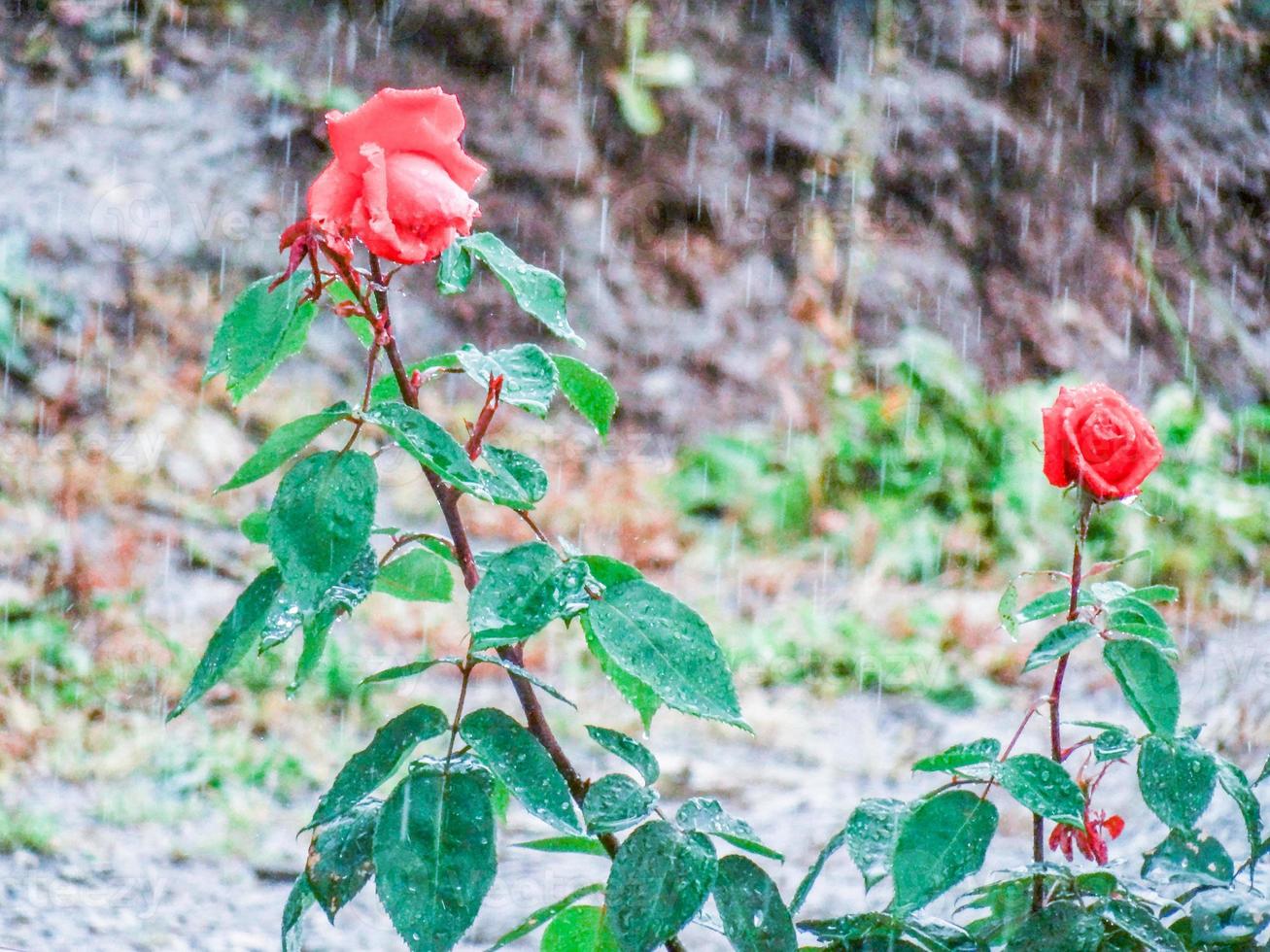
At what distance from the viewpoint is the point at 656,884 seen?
0.56m

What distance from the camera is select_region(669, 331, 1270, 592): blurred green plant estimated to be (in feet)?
8.46

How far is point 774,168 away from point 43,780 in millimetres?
2253

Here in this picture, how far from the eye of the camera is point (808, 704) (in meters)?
2.10

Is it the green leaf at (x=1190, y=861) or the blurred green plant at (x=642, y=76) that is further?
the blurred green plant at (x=642, y=76)

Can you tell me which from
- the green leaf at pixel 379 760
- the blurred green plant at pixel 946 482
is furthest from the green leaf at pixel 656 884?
the blurred green plant at pixel 946 482

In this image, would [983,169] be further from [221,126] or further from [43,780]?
[43,780]

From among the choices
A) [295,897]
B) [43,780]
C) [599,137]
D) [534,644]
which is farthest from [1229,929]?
[599,137]

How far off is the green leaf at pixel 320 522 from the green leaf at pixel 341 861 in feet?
0.49

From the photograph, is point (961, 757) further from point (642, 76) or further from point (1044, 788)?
point (642, 76)

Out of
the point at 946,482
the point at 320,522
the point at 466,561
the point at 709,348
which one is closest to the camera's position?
the point at 320,522

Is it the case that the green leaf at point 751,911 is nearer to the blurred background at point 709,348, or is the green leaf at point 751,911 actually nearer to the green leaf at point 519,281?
the green leaf at point 519,281

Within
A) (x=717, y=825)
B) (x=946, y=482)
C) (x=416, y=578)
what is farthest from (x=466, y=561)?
(x=946, y=482)

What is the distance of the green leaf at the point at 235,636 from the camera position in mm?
543

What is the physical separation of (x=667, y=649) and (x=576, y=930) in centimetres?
20
